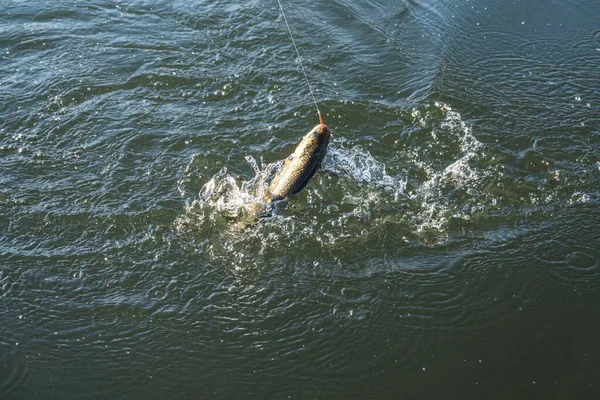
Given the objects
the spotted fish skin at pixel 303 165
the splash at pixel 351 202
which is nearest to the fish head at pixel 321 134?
the spotted fish skin at pixel 303 165

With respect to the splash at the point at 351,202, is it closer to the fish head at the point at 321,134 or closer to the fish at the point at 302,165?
the fish at the point at 302,165

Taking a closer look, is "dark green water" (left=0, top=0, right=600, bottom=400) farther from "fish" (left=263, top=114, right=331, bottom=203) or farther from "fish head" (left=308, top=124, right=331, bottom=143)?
"fish head" (left=308, top=124, right=331, bottom=143)

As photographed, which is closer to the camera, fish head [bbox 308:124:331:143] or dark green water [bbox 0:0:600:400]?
dark green water [bbox 0:0:600:400]

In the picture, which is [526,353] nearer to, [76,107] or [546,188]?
[546,188]

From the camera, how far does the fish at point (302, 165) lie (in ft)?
18.4

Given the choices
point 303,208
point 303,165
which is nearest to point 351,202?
point 303,208

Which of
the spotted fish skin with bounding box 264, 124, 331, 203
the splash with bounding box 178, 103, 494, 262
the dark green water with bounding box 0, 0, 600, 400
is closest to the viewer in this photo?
the dark green water with bounding box 0, 0, 600, 400

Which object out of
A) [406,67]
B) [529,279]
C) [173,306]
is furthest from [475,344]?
[406,67]

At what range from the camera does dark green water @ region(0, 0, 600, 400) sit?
16.0ft

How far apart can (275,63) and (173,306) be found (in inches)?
159

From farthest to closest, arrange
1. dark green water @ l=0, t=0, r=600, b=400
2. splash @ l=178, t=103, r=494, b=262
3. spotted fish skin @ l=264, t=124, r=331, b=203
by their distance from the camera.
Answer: splash @ l=178, t=103, r=494, b=262
spotted fish skin @ l=264, t=124, r=331, b=203
dark green water @ l=0, t=0, r=600, b=400

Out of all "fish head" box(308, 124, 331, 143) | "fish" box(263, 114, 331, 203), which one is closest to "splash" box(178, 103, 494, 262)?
"fish" box(263, 114, 331, 203)

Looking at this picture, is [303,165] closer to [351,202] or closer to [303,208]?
[303,208]

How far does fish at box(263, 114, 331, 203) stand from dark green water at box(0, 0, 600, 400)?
43 centimetres
